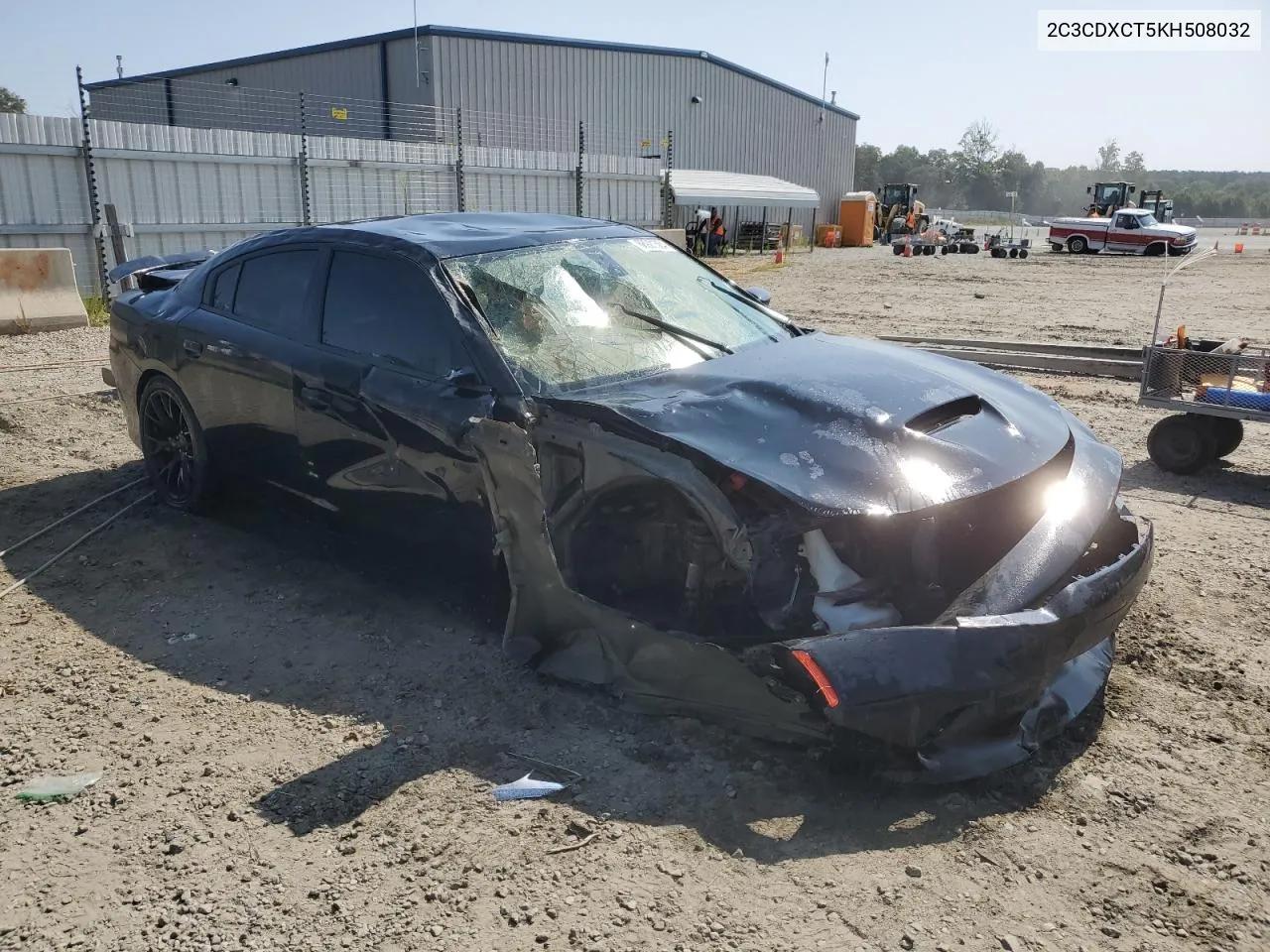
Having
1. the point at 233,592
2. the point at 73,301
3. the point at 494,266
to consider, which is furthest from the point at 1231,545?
the point at 73,301

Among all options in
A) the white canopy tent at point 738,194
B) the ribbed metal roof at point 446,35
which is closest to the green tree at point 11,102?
the ribbed metal roof at point 446,35

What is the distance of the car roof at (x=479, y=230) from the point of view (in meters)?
4.30

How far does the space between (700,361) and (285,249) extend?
7.20 feet

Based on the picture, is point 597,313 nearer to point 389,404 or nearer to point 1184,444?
point 389,404

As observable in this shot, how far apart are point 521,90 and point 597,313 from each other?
1191 inches

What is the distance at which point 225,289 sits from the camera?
16.7 ft

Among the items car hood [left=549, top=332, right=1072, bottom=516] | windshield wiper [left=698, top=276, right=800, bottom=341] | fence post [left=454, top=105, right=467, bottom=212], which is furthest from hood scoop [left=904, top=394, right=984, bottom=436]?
fence post [left=454, top=105, right=467, bottom=212]

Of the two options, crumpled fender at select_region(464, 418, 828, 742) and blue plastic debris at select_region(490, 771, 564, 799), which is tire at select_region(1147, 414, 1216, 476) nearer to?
crumpled fender at select_region(464, 418, 828, 742)

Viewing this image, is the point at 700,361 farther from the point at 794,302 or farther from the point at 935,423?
the point at 794,302

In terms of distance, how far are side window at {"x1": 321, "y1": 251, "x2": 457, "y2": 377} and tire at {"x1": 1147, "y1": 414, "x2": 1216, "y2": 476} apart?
5131 millimetres

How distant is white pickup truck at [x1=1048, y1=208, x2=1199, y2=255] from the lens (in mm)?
34844

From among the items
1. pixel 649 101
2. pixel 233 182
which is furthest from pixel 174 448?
pixel 649 101

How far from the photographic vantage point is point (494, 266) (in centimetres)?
420

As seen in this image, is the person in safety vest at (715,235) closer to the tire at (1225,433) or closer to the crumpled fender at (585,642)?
the tire at (1225,433)
